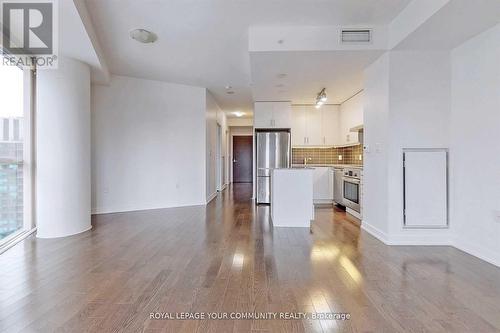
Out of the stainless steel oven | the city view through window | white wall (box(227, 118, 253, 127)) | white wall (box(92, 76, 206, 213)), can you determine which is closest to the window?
the city view through window

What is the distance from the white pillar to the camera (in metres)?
3.63

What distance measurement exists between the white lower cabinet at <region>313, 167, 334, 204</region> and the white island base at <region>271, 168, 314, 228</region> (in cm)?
217

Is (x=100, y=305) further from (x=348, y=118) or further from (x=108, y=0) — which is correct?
(x=348, y=118)

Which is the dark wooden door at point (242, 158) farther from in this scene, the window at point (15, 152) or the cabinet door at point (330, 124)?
the window at point (15, 152)

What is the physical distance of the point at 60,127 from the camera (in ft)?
12.1

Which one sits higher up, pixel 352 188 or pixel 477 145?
pixel 477 145

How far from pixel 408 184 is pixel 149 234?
3378 mm

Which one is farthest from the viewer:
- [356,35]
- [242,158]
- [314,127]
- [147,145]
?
[242,158]

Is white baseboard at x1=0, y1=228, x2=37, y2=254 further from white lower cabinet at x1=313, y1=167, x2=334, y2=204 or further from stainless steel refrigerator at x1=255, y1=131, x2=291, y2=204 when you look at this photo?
white lower cabinet at x1=313, y1=167, x2=334, y2=204

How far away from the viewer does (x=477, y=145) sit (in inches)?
119

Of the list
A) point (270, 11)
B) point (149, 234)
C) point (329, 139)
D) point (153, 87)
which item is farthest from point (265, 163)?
point (270, 11)

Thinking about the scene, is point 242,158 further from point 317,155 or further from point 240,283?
point 240,283

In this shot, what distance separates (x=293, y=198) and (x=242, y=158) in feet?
26.7

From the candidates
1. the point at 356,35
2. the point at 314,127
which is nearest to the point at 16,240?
the point at 356,35
